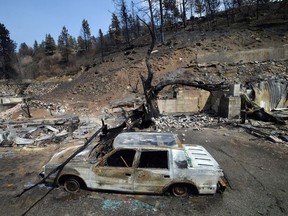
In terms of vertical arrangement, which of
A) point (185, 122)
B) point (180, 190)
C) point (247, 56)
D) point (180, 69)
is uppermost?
point (247, 56)

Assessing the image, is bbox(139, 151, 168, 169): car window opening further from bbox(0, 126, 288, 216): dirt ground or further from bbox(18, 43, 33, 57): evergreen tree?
bbox(18, 43, 33, 57): evergreen tree

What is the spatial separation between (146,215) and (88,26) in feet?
238

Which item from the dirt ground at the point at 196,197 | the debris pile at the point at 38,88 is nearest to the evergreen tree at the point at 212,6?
the dirt ground at the point at 196,197

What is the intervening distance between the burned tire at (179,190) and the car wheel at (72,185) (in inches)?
89.9

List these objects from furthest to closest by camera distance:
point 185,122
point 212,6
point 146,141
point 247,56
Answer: point 212,6
point 247,56
point 185,122
point 146,141

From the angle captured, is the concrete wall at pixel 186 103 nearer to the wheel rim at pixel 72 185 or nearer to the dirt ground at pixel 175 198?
the dirt ground at pixel 175 198

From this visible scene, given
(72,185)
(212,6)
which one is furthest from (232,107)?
(212,6)

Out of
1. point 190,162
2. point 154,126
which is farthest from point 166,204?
point 154,126

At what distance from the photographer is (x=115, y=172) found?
5.38 metres

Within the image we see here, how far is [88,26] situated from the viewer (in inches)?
2768

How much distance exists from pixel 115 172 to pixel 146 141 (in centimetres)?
107

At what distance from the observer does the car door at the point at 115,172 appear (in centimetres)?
536

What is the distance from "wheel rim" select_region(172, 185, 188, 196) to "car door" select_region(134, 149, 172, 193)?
28cm

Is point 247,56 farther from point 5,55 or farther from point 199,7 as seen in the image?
point 5,55
